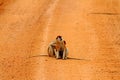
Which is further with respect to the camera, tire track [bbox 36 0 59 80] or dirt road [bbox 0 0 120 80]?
dirt road [bbox 0 0 120 80]

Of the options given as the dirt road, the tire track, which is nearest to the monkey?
the dirt road

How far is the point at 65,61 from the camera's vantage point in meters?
14.9

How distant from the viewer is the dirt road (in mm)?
13804

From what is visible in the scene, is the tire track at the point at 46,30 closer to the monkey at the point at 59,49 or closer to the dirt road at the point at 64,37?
the dirt road at the point at 64,37

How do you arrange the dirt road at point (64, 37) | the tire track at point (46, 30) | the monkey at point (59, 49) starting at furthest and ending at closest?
the monkey at point (59, 49), the dirt road at point (64, 37), the tire track at point (46, 30)

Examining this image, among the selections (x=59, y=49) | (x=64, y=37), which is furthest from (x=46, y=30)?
(x=59, y=49)

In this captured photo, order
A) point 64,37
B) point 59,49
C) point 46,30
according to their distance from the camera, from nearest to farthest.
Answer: point 59,49
point 64,37
point 46,30

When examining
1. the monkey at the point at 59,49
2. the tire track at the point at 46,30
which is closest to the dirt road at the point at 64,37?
the tire track at the point at 46,30

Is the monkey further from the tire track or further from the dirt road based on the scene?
the tire track

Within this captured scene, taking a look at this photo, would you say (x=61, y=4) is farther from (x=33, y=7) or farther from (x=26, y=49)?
(x=26, y=49)

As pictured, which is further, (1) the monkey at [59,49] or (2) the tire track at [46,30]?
(1) the monkey at [59,49]

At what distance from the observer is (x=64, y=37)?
736 inches

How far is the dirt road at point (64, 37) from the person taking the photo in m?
13.8

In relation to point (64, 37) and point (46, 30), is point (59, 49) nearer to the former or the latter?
point (64, 37)
